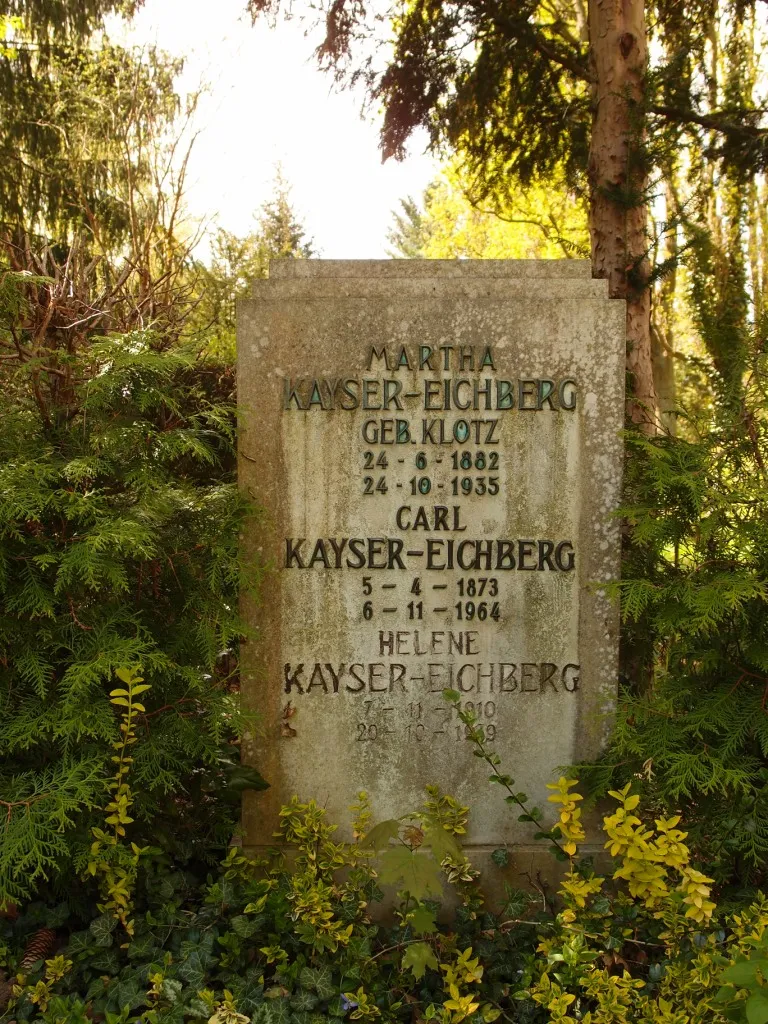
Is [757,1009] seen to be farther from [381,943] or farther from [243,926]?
[243,926]

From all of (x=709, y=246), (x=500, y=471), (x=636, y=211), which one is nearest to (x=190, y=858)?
(x=500, y=471)

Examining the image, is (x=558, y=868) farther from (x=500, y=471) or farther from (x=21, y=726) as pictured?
(x=21, y=726)

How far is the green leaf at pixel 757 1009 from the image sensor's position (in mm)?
1820

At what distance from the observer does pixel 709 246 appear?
457 centimetres

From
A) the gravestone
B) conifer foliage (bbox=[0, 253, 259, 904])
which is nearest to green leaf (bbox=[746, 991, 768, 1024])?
the gravestone

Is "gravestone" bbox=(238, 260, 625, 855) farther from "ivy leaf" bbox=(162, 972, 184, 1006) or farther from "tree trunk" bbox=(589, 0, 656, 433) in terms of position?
"tree trunk" bbox=(589, 0, 656, 433)

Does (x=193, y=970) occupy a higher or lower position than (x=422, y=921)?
lower

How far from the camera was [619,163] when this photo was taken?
197 inches

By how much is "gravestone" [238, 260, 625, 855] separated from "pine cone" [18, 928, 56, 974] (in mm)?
806

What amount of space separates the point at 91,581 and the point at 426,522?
1.31m

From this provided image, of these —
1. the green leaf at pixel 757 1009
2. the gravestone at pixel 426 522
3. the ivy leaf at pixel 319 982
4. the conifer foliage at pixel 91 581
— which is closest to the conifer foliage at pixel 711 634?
the gravestone at pixel 426 522

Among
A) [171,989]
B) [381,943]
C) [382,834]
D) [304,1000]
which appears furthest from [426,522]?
[171,989]

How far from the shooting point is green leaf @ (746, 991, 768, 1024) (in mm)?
1820

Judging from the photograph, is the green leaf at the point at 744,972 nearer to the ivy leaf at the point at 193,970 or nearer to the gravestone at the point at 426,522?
the gravestone at the point at 426,522
